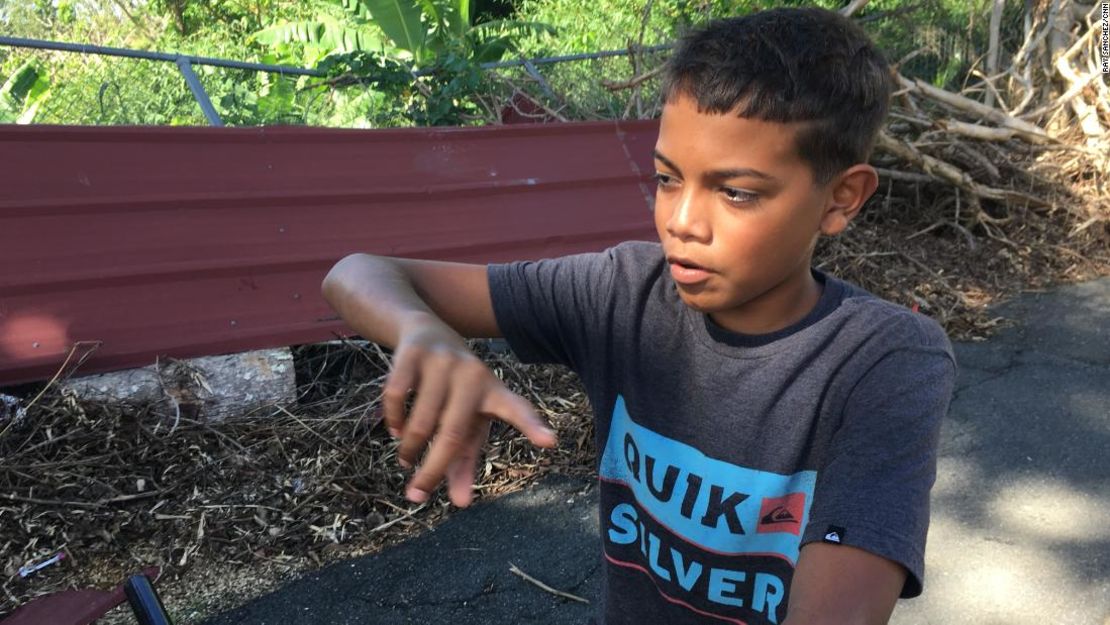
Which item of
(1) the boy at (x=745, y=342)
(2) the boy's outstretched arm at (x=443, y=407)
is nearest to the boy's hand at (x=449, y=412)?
(2) the boy's outstretched arm at (x=443, y=407)

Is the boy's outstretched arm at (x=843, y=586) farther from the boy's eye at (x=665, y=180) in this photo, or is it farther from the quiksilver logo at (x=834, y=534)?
the boy's eye at (x=665, y=180)

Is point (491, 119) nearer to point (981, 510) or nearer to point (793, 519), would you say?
point (981, 510)

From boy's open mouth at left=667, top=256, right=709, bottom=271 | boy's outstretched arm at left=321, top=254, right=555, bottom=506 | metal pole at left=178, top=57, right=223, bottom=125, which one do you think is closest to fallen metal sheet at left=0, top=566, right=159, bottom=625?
boy's outstretched arm at left=321, top=254, right=555, bottom=506

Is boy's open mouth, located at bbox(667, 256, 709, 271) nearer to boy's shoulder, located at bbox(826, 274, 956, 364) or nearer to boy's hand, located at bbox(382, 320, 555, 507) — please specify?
boy's shoulder, located at bbox(826, 274, 956, 364)

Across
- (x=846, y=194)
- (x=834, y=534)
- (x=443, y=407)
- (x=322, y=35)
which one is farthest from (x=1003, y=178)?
(x=322, y=35)

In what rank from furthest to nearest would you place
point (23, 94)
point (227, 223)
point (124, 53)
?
point (23, 94), point (124, 53), point (227, 223)

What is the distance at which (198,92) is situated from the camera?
496cm

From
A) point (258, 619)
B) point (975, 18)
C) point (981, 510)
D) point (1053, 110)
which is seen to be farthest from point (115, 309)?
point (975, 18)

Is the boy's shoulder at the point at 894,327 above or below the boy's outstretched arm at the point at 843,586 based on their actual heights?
above

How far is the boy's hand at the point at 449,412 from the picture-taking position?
90 cm

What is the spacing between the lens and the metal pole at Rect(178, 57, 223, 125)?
489 centimetres

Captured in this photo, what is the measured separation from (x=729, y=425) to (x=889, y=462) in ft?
0.93

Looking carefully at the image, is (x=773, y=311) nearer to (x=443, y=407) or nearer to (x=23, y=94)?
(x=443, y=407)

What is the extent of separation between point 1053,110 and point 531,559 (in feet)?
20.4
